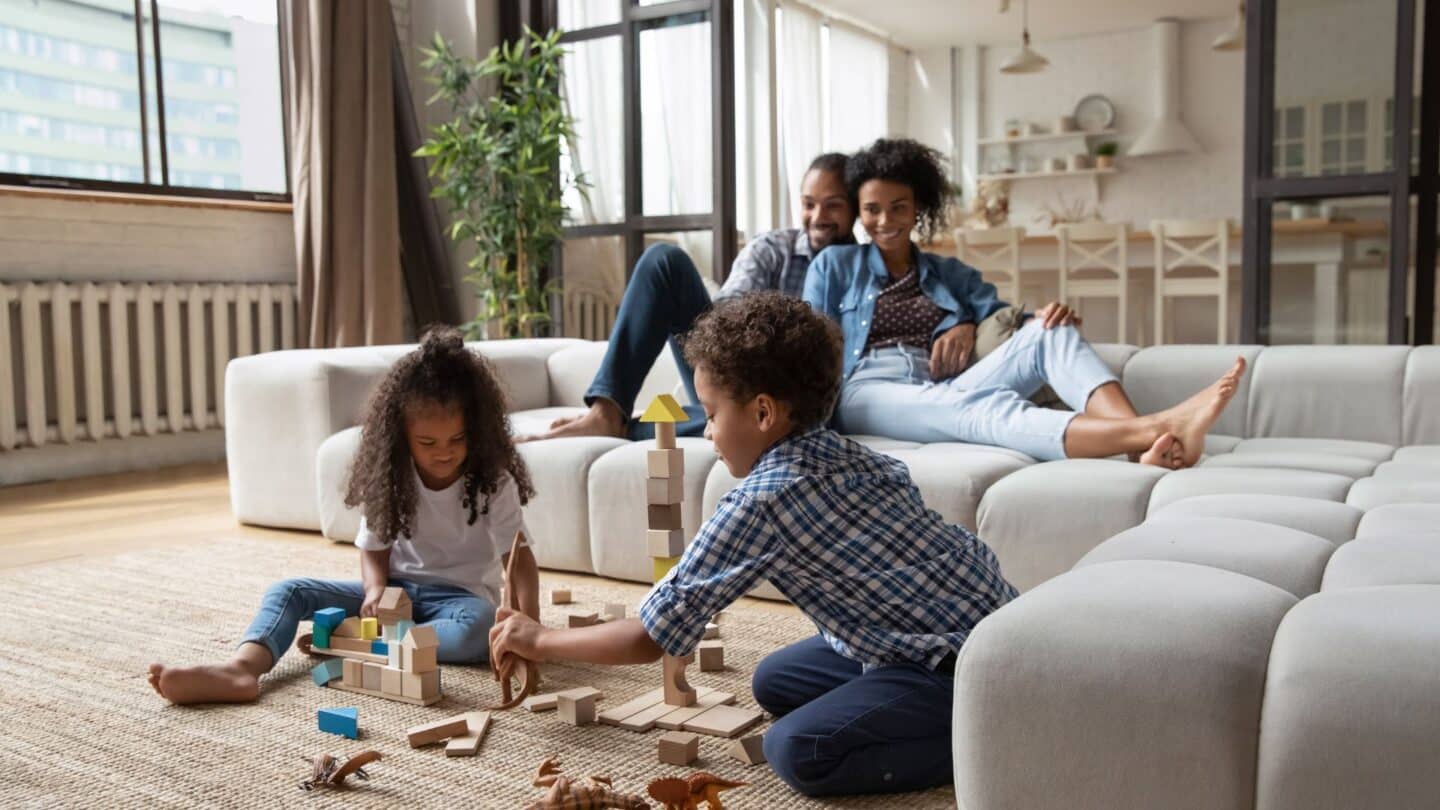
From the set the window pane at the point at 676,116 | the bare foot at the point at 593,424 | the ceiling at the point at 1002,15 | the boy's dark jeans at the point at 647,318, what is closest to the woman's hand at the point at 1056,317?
the boy's dark jeans at the point at 647,318

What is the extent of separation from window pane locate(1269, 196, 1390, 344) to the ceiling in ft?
16.2

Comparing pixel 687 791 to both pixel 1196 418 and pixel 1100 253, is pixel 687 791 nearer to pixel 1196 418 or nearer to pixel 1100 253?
pixel 1196 418

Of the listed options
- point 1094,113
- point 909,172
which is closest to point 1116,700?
point 909,172

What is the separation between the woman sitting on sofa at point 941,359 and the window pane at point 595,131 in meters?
2.24

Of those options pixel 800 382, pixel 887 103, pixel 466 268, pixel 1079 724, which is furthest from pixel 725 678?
pixel 887 103

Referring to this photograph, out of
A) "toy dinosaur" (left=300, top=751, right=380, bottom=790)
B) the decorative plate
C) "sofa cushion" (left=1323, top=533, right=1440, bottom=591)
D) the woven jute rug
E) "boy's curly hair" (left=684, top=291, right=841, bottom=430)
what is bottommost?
the woven jute rug

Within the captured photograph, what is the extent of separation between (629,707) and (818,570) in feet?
1.45

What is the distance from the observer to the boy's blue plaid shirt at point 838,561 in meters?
1.35

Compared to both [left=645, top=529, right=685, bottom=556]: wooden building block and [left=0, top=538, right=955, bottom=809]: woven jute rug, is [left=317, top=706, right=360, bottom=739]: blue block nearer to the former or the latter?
[left=0, top=538, right=955, bottom=809]: woven jute rug

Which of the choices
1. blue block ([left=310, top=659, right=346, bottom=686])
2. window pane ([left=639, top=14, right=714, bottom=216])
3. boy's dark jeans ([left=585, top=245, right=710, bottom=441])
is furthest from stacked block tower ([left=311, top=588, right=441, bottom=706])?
window pane ([left=639, top=14, right=714, bottom=216])

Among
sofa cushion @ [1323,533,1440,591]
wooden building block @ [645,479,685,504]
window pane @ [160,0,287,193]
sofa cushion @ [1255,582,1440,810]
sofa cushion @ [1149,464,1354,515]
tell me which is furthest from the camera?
window pane @ [160,0,287,193]

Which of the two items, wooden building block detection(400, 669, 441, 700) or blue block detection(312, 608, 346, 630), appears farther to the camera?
blue block detection(312, 608, 346, 630)

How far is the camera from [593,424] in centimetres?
276

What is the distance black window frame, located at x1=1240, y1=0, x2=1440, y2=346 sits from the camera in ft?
10.4
